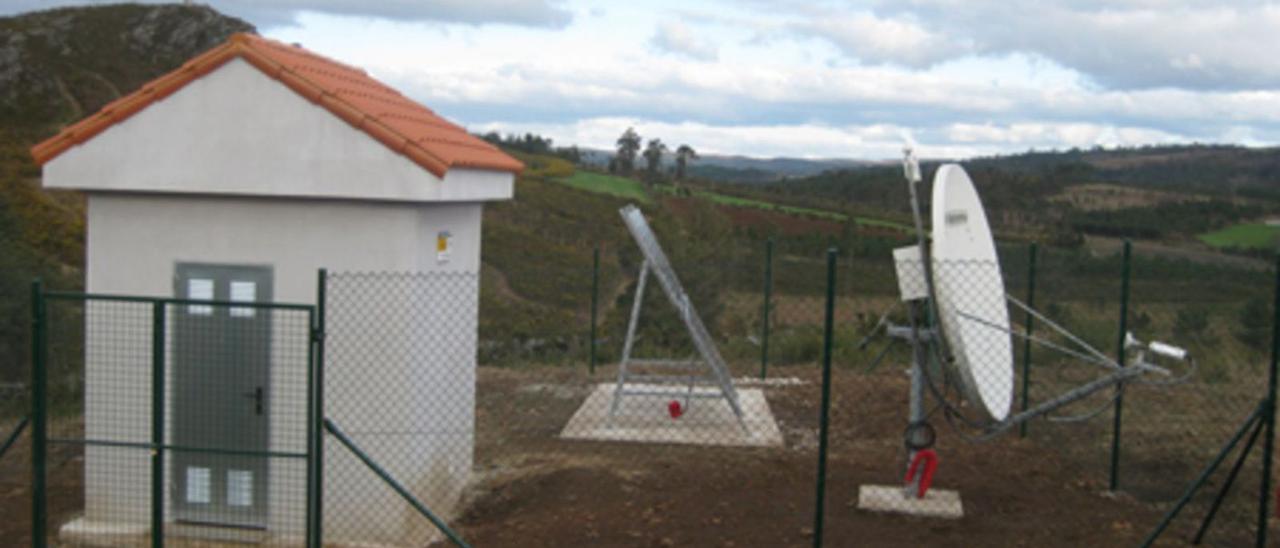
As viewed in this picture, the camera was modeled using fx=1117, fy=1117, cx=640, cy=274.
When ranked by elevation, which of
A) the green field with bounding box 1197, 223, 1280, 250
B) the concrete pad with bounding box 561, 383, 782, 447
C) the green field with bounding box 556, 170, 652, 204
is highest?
the green field with bounding box 556, 170, 652, 204

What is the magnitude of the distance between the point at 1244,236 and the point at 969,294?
30.4m

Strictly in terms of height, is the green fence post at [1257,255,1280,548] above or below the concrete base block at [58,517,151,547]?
above

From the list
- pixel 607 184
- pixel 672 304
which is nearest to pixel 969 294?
pixel 672 304

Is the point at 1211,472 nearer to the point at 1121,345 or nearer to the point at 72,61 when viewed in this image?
the point at 1121,345

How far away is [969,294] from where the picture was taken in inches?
279

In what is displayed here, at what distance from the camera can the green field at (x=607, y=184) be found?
49700 millimetres

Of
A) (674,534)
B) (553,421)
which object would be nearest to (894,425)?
(553,421)

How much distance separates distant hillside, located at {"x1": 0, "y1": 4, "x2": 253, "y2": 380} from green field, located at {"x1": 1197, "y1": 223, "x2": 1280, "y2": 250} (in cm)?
3025

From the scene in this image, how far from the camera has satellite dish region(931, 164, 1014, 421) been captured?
6.35 meters

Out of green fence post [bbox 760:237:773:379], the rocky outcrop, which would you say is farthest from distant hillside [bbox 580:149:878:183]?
green fence post [bbox 760:237:773:379]

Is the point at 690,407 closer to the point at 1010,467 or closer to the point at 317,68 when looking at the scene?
the point at 1010,467

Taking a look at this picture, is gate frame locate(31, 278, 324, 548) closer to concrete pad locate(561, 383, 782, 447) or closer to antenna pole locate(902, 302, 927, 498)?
antenna pole locate(902, 302, 927, 498)

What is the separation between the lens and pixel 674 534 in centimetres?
707

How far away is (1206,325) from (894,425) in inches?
253
